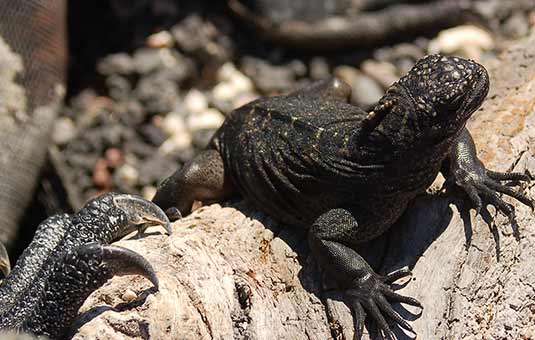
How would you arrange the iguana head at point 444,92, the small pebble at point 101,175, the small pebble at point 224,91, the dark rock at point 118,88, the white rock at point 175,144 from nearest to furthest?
the iguana head at point 444,92 < the small pebble at point 101,175 < the white rock at point 175,144 < the dark rock at point 118,88 < the small pebble at point 224,91

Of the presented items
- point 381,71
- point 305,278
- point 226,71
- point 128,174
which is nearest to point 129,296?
point 305,278

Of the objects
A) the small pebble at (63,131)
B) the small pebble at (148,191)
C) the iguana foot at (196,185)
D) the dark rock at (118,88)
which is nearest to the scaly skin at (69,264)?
the iguana foot at (196,185)

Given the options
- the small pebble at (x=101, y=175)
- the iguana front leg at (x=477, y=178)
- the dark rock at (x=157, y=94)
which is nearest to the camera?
the iguana front leg at (x=477, y=178)

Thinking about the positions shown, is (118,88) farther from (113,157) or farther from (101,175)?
(101,175)

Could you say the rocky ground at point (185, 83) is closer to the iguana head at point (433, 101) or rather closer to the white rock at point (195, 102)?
the white rock at point (195, 102)

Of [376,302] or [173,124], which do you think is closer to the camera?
[376,302]

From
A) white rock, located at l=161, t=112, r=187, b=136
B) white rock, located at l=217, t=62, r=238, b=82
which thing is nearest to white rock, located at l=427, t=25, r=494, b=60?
white rock, located at l=217, t=62, r=238, b=82

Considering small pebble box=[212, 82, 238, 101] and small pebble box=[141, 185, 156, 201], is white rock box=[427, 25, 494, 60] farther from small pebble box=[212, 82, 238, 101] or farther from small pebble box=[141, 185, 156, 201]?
small pebble box=[141, 185, 156, 201]
